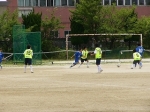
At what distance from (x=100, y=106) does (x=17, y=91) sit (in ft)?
17.4

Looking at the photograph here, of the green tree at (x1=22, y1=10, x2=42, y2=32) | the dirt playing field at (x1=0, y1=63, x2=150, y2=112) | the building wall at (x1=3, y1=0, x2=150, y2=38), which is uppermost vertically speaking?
the building wall at (x1=3, y1=0, x2=150, y2=38)

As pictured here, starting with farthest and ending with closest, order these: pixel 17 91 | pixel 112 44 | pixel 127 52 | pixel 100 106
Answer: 1. pixel 112 44
2. pixel 127 52
3. pixel 17 91
4. pixel 100 106

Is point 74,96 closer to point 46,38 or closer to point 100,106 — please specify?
point 100,106

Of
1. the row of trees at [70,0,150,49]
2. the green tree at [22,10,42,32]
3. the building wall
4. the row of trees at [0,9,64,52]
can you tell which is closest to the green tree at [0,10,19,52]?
the row of trees at [0,9,64,52]

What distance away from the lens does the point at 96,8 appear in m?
56.7

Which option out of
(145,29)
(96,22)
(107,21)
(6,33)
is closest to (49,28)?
(96,22)

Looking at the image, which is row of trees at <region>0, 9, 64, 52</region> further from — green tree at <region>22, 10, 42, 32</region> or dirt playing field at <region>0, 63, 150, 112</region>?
dirt playing field at <region>0, 63, 150, 112</region>

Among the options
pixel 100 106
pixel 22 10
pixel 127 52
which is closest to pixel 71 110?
pixel 100 106

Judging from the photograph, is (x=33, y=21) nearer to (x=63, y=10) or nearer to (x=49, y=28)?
(x=49, y=28)

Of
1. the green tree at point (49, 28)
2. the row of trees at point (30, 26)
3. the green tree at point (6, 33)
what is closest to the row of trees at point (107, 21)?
the green tree at point (49, 28)

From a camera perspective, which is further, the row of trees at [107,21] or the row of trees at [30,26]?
the row of trees at [107,21]

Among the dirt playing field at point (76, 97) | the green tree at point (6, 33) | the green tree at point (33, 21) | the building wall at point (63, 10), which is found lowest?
the dirt playing field at point (76, 97)

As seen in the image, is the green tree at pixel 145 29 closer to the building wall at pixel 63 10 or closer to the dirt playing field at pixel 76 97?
the building wall at pixel 63 10

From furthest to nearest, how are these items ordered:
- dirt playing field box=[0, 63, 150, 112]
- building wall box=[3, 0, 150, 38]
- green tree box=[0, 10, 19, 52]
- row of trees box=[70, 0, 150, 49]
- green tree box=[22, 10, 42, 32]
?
building wall box=[3, 0, 150, 38] < row of trees box=[70, 0, 150, 49] < green tree box=[22, 10, 42, 32] < green tree box=[0, 10, 19, 52] < dirt playing field box=[0, 63, 150, 112]
